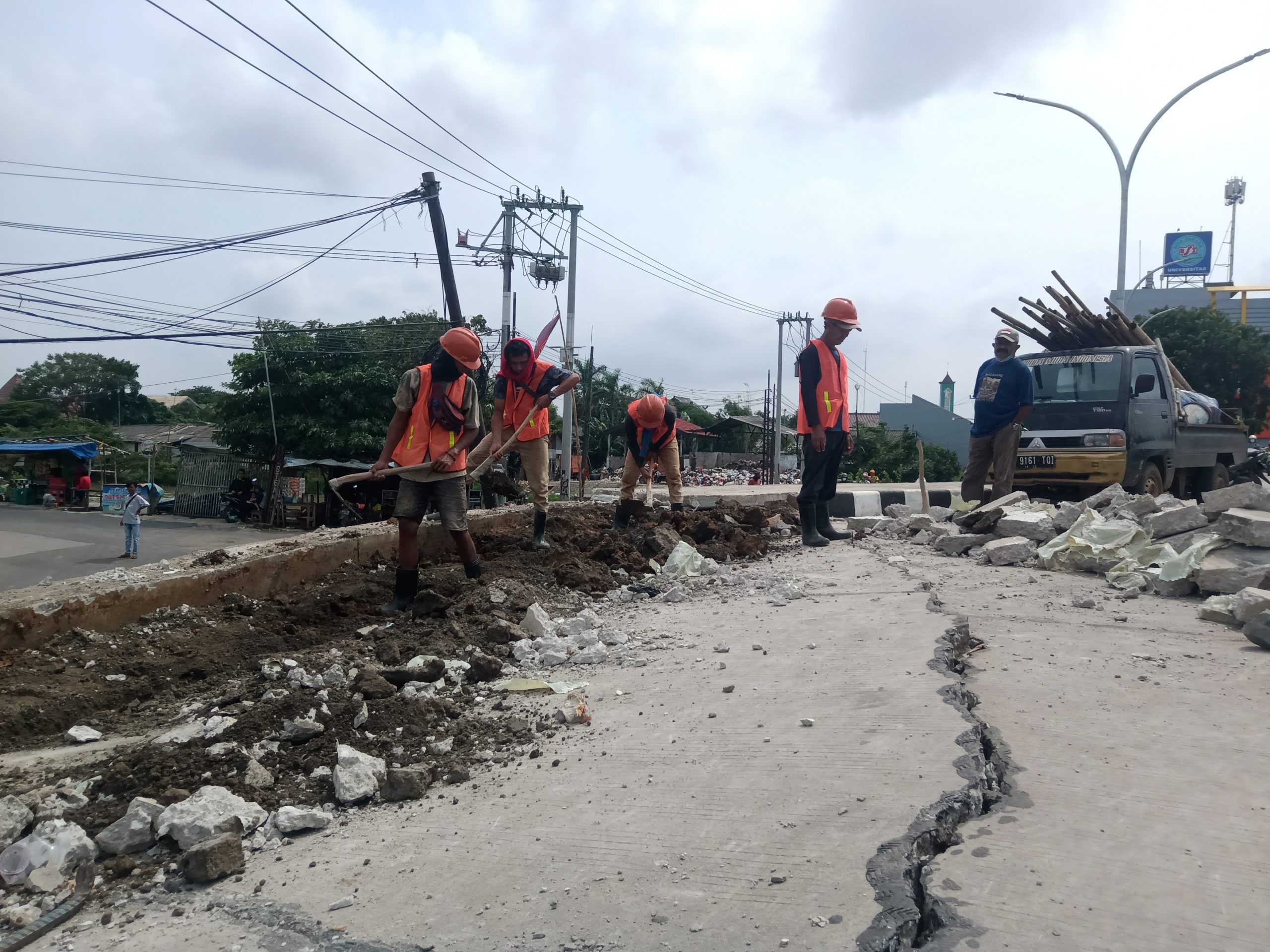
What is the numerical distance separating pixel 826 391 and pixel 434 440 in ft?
9.90

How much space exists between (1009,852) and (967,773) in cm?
34

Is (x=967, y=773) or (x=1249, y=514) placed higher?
(x=1249, y=514)

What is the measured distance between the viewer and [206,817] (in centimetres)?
246

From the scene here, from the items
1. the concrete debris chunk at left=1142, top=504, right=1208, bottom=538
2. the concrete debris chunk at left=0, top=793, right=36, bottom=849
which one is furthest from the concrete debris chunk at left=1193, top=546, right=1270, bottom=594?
the concrete debris chunk at left=0, top=793, right=36, bottom=849

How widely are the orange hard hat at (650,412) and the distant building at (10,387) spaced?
71134mm

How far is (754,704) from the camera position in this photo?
122 inches

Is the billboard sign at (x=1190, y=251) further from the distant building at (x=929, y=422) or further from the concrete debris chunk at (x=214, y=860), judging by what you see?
the concrete debris chunk at (x=214, y=860)

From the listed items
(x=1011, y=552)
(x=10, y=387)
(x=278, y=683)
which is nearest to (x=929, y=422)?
(x=1011, y=552)

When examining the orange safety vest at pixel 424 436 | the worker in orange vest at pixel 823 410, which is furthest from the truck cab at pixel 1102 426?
the orange safety vest at pixel 424 436

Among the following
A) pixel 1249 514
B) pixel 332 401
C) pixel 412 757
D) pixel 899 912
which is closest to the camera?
pixel 899 912

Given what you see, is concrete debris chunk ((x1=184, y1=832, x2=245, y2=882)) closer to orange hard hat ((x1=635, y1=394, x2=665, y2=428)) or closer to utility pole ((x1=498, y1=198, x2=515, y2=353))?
orange hard hat ((x1=635, y1=394, x2=665, y2=428))

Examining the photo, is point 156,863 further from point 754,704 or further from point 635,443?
point 635,443

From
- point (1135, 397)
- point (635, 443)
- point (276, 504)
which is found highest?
point (1135, 397)

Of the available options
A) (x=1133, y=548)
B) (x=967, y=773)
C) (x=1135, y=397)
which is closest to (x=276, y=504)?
(x=1135, y=397)
